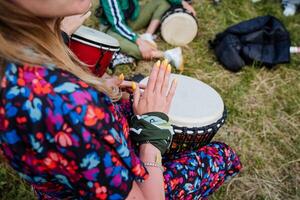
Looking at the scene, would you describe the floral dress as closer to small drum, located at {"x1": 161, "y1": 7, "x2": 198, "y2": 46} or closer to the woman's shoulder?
the woman's shoulder

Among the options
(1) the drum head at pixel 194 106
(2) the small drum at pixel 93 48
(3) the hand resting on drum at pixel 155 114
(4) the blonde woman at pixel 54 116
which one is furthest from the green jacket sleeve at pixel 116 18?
(4) the blonde woman at pixel 54 116

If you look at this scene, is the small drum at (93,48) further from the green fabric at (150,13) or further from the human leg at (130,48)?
the green fabric at (150,13)

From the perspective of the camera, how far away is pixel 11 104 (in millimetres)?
1058

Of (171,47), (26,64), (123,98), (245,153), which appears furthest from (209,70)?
(26,64)

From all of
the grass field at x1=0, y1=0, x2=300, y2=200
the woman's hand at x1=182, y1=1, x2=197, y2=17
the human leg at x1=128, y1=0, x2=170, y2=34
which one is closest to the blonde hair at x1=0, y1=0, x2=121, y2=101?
the grass field at x1=0, y1=0, x2=300, y2=200

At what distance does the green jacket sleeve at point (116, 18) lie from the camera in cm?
321

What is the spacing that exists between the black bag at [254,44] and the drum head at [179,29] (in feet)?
0.73

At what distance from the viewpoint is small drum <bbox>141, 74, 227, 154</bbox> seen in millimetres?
1813

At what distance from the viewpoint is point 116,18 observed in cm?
324

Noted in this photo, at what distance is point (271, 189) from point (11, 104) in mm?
1691

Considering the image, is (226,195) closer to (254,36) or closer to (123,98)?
(123,98)

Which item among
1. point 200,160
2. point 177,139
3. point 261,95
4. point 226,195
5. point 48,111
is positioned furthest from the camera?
point 261,95

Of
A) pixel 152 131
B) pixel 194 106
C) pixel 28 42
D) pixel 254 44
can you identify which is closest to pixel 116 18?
pixel 254 44

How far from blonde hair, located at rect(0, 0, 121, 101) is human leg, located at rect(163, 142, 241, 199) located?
525 millimetres
